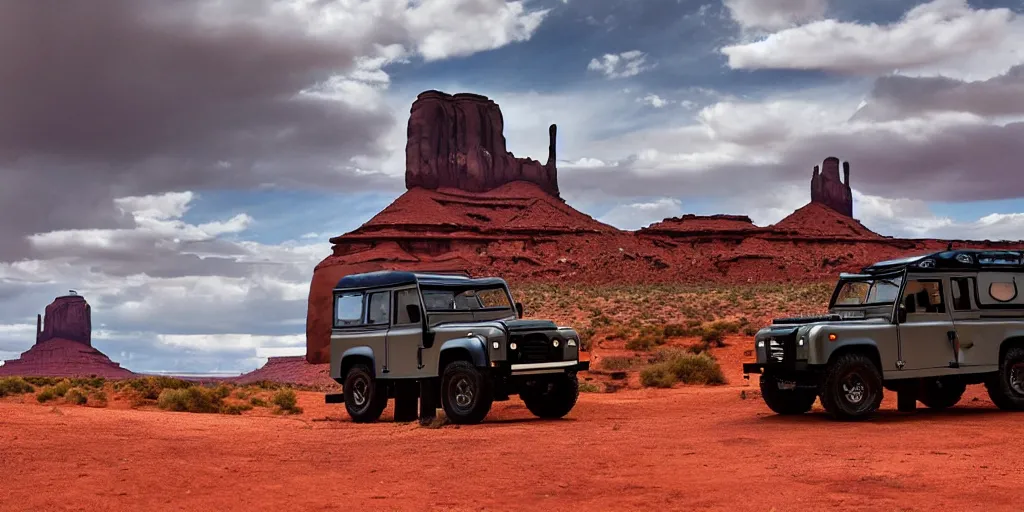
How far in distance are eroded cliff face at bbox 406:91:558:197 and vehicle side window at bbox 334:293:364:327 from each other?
360ft

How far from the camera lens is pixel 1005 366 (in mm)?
16109

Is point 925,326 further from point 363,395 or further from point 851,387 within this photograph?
point 363,395

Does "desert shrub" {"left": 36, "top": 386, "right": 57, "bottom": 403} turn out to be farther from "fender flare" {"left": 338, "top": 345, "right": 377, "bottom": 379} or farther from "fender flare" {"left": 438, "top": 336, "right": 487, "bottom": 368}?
"fender flare" {"left": 438, "top": 336, "right": 487, "bottom": 368}

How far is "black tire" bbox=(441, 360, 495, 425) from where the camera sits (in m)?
15.8

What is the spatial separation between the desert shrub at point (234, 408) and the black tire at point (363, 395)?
15.7 feet

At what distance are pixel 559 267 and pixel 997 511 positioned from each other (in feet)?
293

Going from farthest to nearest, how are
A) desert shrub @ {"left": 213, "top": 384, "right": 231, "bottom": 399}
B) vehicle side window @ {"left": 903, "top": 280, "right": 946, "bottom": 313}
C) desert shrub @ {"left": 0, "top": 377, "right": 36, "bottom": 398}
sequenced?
desert shrub @ {"left": 0, "top": 377, "right": 36, "bottom": 398}, desert shrub @ {"left": 213, "top": 384, "right": 231, "bottom": 399}, vehicle side window @ {"left": 903, "top": 280, "right": 946, "bottom": 313}

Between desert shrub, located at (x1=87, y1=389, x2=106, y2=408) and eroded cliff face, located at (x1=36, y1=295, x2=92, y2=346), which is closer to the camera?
desert shrub, located at (x1=87, y1=389, x2=106, y2=408)

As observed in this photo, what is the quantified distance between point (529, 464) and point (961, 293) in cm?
886

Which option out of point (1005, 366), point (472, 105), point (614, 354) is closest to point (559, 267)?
point (472, 105)

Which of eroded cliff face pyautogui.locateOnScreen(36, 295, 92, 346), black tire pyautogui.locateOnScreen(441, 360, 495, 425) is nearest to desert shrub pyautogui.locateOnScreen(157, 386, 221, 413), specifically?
black tire pyautogui.locateOnScreen(441, 360, 495, 425)

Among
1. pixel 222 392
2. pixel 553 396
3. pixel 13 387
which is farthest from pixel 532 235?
pixel 553 396

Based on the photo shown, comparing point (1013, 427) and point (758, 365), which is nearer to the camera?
point (1013, 427)

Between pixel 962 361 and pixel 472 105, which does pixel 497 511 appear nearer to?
pixel 962 361
